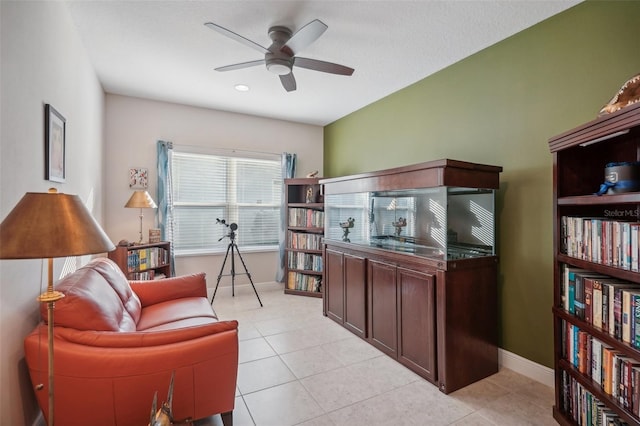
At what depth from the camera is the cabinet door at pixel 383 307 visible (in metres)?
2.60

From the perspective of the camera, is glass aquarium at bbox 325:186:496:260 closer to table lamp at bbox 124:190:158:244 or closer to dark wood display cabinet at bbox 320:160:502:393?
dark wood display cabinet at bbox 320:160:502:393

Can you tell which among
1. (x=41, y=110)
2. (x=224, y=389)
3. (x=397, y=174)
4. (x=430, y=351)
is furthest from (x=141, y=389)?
(x=397, y=174)

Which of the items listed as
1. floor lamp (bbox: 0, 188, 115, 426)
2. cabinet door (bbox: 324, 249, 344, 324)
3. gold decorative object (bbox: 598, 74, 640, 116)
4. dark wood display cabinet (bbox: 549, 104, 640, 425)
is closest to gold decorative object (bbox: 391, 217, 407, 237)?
cabinet door (bbox: 324, 249, 344, 324)

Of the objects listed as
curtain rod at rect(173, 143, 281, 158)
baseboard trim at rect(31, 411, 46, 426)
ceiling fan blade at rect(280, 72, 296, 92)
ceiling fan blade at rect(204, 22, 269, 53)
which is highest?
ceiling fan blade at rect(204, 22, 269, 53)

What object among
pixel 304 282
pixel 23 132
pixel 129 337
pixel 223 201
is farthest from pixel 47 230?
pixel 304 282

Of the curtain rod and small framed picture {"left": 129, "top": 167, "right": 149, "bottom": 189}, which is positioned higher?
the curtain rod

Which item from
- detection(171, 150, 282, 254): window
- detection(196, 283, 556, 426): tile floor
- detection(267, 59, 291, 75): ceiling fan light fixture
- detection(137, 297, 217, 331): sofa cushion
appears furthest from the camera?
detection(171, 150, 282, 254): window

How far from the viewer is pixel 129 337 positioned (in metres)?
1.46

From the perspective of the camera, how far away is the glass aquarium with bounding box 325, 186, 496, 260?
2.33 meters

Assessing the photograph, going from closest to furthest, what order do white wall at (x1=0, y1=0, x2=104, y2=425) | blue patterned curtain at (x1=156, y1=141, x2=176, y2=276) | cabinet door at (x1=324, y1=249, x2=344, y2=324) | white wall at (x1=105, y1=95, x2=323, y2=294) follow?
1. white wall at (x1=0, y1=0, x2=104, y2=425)
2. cabinet door at (x1=324, y1=249, x2=344, y2=324)
3. white wall at (x1=105, y1=95, x2=323, y2=294)
4. blue patterned curtain at (x1=156, y1=141, x2=176, y2=276)

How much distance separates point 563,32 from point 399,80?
1477mm

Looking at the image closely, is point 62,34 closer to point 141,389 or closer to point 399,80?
point 141,389

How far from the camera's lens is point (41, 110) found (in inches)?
67.1

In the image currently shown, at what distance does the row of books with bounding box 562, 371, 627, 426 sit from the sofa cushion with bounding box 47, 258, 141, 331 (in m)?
2.60
